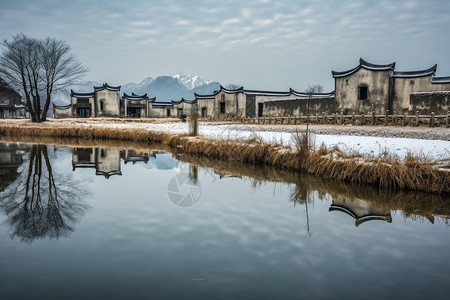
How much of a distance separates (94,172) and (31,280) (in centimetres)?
717

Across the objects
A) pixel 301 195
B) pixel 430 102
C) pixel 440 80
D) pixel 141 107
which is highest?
pixel 440 80

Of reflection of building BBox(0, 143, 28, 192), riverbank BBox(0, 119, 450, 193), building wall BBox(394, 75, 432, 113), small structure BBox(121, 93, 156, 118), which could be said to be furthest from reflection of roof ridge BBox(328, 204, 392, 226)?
small structure BBox(121, 93, 156, 118)

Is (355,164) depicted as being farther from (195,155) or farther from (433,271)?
(195,155)

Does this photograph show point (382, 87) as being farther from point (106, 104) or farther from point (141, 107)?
point (141, 107)

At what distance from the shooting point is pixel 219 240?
4941 mm

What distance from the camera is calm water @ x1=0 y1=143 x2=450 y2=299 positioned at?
3697 millimetres

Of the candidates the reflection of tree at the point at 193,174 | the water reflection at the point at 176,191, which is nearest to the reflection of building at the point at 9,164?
the water reflection at the point at 176,191

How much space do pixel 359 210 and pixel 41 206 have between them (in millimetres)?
5968

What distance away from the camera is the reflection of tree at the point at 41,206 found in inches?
211

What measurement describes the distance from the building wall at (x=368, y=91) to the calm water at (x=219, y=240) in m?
16.2

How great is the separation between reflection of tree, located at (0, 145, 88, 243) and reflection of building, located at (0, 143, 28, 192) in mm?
216

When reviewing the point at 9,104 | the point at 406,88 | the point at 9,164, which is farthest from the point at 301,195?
the point at 9,104

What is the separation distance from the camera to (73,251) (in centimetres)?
455

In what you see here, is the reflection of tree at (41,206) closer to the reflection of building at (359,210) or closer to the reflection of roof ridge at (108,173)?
the reflection of roof ridge at (108,173)
